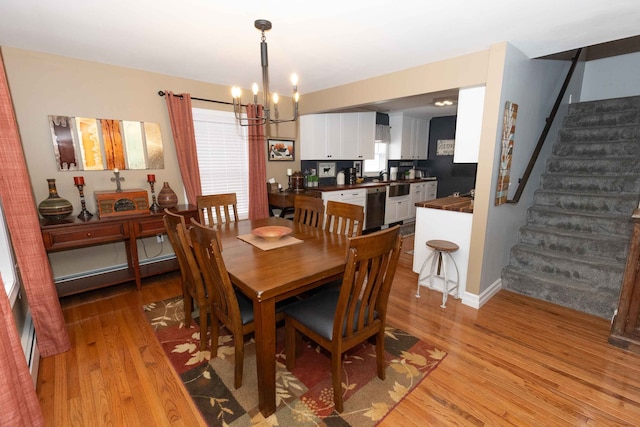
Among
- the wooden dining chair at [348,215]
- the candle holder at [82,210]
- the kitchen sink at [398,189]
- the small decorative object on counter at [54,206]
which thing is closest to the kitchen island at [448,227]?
the wooden dining chair at [348,215]

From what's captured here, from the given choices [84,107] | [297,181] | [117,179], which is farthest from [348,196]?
[84,107]

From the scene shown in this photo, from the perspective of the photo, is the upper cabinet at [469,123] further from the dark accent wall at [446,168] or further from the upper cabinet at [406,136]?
the dark accent wall at [446,168]

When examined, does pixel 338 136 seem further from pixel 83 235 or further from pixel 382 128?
pixel 83 235

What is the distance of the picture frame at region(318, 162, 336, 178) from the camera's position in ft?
16.9

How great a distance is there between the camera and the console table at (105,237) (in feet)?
8.21

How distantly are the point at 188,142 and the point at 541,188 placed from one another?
447 cm

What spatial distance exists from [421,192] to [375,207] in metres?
1.56

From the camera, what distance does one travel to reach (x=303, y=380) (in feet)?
6.00

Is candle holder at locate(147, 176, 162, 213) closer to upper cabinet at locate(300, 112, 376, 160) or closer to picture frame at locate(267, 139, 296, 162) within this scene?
picture frame at locate(267, 139, 296, 162)

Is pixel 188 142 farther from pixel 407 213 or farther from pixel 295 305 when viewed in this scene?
pixel 407 213

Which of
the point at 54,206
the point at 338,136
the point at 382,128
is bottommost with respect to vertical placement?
the point at 54,206

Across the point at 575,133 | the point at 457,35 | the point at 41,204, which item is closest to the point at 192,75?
the point at 41,204

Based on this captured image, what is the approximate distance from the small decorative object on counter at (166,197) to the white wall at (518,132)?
326 centimetres

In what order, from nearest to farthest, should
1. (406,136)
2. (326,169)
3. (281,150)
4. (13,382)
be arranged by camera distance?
(13,382), (281,150), (326,169), (406,136)
